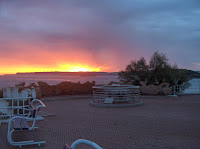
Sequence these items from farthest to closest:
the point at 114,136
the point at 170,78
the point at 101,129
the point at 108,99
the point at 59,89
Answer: the point at 170,78 → the point at 59,89 → the point at 108,99 → the point at 101,129 → the point at 114,136

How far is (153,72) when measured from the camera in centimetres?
2230

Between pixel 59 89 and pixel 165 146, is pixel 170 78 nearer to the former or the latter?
pixel 59 89

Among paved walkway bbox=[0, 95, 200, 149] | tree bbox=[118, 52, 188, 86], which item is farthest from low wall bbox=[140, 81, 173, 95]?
paved walkway bbox=[0, 95, 200, 149]

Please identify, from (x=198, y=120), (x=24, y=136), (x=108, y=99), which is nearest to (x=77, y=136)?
(x=24, y=136)

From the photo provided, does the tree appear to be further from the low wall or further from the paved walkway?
the paved walkway

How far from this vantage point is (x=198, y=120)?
8945 millimetres

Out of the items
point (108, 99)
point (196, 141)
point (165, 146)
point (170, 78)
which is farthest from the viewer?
point (170, 78)

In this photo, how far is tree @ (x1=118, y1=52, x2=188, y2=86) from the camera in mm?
21953

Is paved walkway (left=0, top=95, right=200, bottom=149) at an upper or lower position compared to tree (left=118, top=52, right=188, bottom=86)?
lower

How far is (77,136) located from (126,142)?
140 cm

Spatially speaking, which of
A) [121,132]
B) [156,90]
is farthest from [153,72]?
[121,132]

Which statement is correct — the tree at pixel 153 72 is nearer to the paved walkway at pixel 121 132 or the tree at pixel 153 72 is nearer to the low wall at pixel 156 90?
the low wall at pixel 156 90

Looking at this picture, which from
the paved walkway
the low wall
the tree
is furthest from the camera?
the tree

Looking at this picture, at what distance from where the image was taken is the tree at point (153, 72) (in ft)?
72.0
